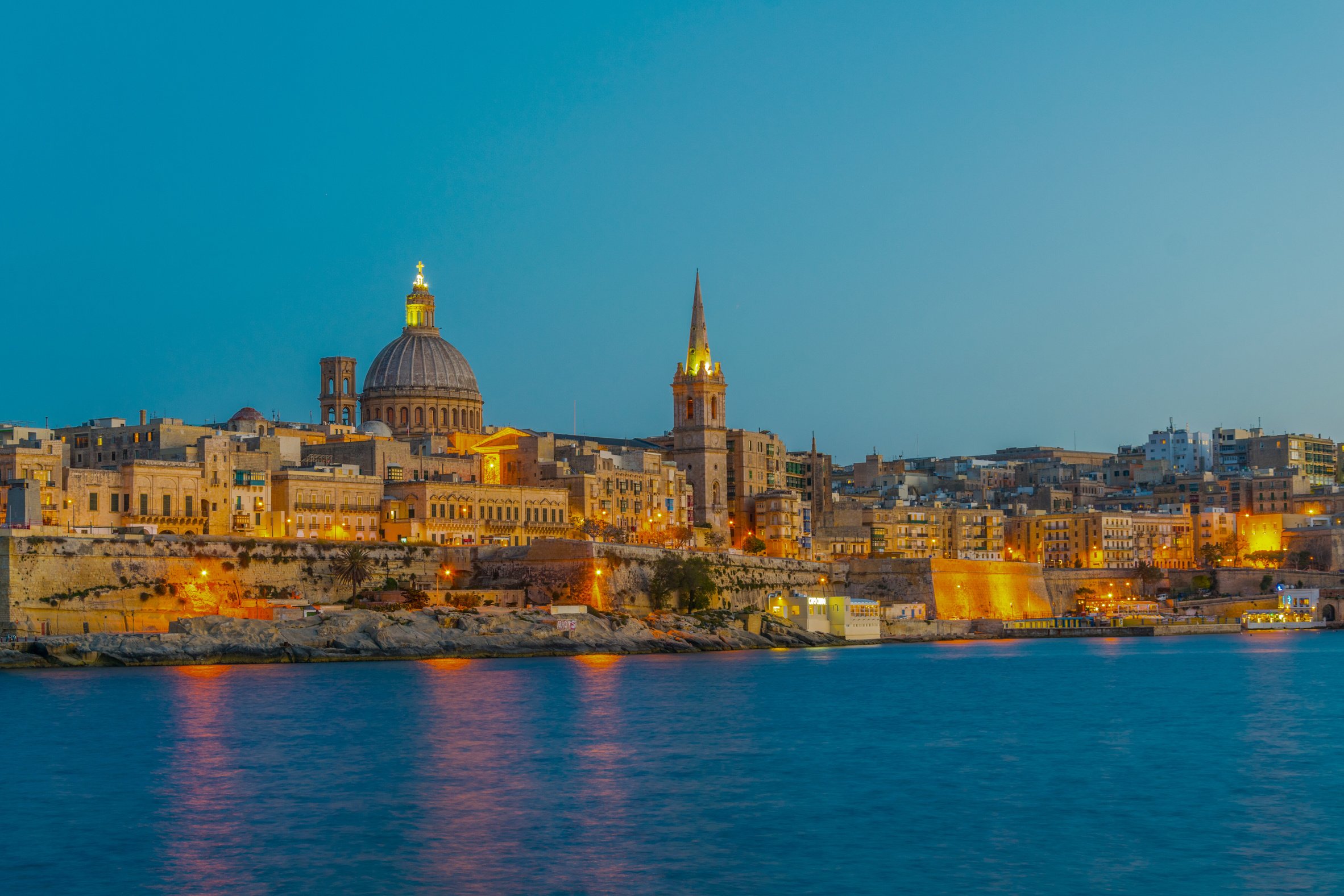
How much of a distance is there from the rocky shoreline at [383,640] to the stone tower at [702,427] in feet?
75.1

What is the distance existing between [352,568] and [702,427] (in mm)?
29320

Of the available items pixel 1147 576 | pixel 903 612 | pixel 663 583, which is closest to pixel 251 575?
pixel 663 583

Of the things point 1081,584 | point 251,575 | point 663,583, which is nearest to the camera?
point 251,575

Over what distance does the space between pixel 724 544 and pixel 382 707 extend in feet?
149

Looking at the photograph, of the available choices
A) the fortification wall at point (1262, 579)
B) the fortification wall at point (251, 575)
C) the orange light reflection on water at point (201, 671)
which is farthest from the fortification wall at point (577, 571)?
the fortification wall at point (1262, 579)

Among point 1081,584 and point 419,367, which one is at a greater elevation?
point 419,367

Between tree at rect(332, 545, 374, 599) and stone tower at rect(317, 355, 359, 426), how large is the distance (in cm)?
2515

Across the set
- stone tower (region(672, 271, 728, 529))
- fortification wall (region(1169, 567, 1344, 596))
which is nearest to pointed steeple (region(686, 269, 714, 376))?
stone tower (region(672, 271, 728, 529))

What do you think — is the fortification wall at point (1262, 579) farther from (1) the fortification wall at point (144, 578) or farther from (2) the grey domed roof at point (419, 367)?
(1) the fortification wall at point (144, 578)

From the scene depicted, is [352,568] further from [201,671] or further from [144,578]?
[201,671]

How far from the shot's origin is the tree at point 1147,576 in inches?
3324

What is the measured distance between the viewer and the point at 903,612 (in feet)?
235

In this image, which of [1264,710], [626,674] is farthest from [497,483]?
[1264,710]

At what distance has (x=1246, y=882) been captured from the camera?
18.6 meters
